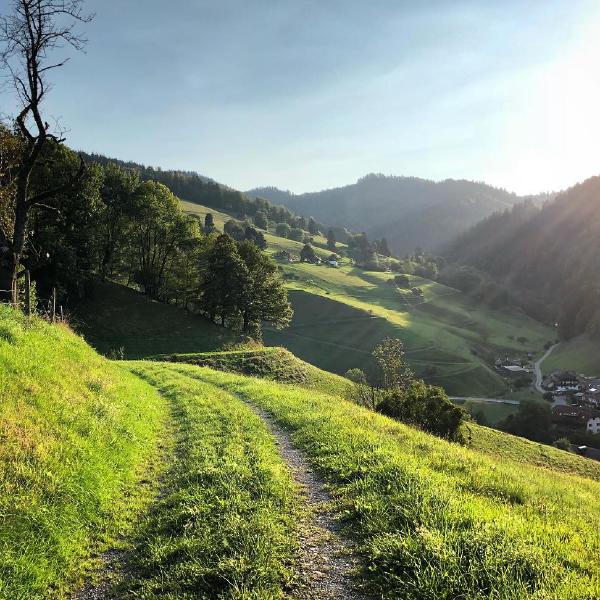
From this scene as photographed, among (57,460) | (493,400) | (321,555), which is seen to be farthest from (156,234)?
(493,400)

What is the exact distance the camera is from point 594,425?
4146 inches

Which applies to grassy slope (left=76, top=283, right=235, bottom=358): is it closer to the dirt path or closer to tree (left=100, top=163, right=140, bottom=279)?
tree (left=100, top=163, right=140, bottom=279)

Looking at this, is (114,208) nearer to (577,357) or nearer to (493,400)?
(493,400)

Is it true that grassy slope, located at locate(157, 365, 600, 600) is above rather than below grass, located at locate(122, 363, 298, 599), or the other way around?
above

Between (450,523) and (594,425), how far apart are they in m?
123

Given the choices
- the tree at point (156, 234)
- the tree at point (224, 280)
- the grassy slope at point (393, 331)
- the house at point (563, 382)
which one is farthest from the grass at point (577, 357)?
the tree at point (156, 234)

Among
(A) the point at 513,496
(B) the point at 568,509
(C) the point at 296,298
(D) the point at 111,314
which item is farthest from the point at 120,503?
(C) the point at 296,298

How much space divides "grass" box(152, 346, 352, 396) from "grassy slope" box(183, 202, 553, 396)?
68.8 m

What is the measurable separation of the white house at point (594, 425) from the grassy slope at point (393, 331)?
23.9 meters

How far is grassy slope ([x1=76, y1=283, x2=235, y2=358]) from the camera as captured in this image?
5100 centimetres

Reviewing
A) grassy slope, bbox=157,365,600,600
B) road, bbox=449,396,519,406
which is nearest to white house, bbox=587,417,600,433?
road, bbox=449,396,519,406

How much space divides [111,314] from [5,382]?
47.5 m

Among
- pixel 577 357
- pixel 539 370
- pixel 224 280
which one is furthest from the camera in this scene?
pixel 577 357

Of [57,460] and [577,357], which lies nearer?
[57,460]
